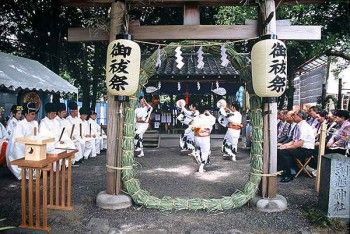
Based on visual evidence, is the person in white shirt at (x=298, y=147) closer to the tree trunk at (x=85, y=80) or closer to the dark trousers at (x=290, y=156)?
the dark trousers at (x=290, y=156)

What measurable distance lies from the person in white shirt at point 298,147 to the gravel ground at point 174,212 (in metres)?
0.54

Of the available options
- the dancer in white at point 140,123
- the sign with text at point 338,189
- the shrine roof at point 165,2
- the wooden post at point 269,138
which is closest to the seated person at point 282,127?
the wooden post at point 269,138

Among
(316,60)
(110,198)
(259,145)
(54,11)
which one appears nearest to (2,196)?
(110,198)

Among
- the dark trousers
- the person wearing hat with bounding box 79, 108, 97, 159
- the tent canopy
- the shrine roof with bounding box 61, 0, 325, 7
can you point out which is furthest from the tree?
the tent canopy

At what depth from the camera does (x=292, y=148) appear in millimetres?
9531

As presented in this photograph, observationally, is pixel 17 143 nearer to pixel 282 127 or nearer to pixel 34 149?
pixel 34 149

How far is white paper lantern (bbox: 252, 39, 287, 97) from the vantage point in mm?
6273

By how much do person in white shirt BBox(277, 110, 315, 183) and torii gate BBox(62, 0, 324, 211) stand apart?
2879 millimetres

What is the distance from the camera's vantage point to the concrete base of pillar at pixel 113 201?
22.0ft

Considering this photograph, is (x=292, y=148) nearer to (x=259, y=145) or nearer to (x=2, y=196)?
(x=259, y=145)

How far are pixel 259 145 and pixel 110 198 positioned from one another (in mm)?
3475

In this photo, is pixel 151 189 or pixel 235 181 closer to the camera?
pixel 151 189

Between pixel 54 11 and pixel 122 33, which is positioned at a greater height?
pixel 54 11

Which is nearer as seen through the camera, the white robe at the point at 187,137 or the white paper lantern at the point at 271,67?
the white paper lantern at the point at 271,67
